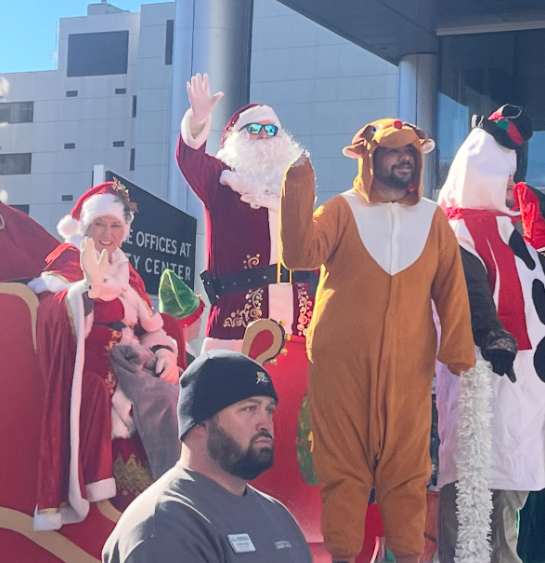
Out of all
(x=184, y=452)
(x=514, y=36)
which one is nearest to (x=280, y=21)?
(x=514, y=36)

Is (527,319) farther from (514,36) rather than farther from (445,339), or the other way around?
(514,36)

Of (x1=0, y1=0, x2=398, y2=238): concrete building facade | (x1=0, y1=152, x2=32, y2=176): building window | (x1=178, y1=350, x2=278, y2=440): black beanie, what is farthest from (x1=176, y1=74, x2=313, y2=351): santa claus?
(x1=0, y1=152, x2=32, y2=176): building window

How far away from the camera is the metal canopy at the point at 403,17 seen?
922 cm

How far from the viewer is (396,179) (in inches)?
150

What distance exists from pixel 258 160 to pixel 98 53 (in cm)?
3680

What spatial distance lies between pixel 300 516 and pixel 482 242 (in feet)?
4.10

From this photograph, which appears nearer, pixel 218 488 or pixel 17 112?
pixel 218 488

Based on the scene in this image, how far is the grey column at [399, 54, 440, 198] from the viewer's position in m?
10.5

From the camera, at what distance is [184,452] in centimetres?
262

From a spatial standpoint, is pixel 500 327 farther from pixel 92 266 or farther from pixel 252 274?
pixel 92 266

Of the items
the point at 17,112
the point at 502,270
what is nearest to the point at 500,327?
the point at 502,270

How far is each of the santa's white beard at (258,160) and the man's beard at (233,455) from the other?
2.22 m

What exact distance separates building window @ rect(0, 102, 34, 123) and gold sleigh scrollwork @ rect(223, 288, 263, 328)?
3832 centimetres

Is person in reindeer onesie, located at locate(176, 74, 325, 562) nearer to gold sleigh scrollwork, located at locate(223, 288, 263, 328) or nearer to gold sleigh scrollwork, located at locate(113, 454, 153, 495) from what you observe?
gold sleigh scrollwork, located at locate(223, 288, 263, 328)
